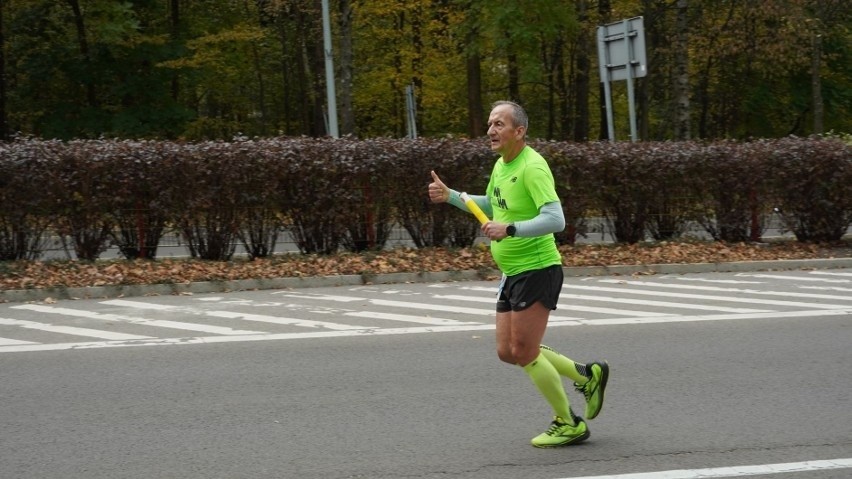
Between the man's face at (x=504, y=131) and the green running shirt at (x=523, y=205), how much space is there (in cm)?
10

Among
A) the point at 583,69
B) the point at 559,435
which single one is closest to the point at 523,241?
the point at 559,435

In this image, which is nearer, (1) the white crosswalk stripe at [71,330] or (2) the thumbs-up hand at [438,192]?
(2) the thumbs-up hand at [438,192]

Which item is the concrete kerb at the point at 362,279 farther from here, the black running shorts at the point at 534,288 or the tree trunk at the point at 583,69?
the tree trunk at the point at 583,69

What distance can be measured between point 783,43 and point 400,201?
786 inches

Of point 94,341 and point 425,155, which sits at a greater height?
point 425,155

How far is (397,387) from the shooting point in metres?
7.41

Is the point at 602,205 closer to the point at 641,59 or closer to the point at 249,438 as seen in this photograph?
the point at 641,59

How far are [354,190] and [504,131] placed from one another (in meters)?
8.53

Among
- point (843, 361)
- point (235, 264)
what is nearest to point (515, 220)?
point (843, 361)

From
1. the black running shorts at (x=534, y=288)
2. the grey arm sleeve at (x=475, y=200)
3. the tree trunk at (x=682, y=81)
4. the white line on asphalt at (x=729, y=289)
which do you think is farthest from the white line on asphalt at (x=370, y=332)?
the tree trunk at (x=682, y=81)

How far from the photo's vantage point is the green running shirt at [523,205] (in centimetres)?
545

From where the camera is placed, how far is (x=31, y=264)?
1279cm

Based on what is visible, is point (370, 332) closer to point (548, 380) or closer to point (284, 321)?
point (284, 321)

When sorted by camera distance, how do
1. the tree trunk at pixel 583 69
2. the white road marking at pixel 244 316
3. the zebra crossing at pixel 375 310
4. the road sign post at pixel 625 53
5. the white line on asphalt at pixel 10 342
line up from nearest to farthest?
the white line on asphalt at pixel 10 342 → the zebra crossing at pixel 375 310 → the white road marking at pixel 244 316 → the road sign post at pixel 625 53 → the tree trunk at pixel 583 69
